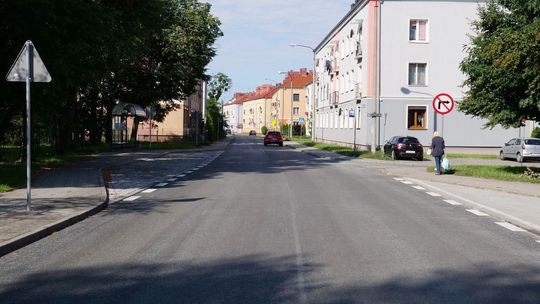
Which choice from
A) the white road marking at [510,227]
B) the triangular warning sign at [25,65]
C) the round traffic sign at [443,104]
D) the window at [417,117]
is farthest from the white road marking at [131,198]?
the window at [417,117]

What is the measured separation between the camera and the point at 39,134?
27562mm

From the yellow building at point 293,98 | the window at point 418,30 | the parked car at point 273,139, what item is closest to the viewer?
the window at point 418,30

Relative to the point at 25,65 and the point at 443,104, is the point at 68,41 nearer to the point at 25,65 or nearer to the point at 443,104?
the point at 25,65

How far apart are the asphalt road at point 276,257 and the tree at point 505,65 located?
23.3 ft

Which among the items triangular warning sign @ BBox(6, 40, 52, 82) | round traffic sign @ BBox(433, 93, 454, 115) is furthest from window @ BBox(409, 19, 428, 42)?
triangular warning sign @ BBox(6, 40, 52, 82)

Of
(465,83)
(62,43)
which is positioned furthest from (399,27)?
(62,43)

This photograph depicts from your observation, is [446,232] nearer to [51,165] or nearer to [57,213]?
[57,213]

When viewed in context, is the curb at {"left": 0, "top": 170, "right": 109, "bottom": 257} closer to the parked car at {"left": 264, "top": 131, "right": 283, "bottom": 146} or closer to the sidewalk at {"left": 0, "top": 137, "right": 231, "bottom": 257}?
the sidewalk at {"left": 0, "top": 137, "right": 231, "bottom": 257}

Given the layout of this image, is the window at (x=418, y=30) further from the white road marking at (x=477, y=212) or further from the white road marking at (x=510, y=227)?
the white road marking at (x=510, y=227)

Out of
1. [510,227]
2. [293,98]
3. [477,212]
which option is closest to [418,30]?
[477,212]

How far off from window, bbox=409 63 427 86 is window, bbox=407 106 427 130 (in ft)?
5.79

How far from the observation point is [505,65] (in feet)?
55.8

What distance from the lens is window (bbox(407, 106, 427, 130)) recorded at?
42.7 m

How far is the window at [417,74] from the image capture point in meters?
42.7
